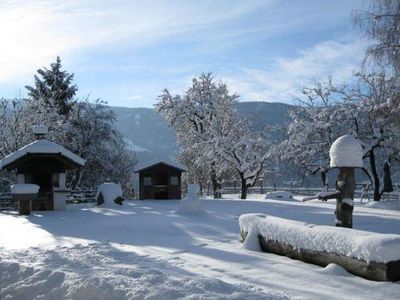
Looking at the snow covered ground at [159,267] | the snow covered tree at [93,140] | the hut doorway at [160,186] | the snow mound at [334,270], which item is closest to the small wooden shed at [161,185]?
the hut doorway at [160,186]

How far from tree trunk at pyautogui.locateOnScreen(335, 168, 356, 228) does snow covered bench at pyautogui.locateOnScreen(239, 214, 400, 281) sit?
54.4 inches

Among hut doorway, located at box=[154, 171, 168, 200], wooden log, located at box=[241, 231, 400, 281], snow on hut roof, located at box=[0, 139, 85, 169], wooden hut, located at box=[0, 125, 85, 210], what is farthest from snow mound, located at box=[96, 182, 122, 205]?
wooden log, located at box=[241, 231, 400, 281]

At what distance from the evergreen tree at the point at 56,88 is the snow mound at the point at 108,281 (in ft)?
117

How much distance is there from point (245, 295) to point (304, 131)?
92.6 ft

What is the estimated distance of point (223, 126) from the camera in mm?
41375

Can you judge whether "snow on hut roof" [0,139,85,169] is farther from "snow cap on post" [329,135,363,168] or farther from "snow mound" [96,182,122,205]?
"snow cap on post" [329,135,363,168]

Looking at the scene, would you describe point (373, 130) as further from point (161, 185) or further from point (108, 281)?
point (108, 281)

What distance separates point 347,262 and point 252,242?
3227 millimetres

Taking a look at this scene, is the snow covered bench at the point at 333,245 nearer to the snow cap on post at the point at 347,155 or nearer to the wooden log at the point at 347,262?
the wooden log at the point at 347,262

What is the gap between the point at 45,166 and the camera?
24.3 m

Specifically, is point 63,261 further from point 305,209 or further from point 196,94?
point 196,94

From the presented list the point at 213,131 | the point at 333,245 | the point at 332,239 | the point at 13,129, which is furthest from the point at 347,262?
the point at 13,129

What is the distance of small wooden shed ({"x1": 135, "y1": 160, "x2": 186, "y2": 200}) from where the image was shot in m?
29.9

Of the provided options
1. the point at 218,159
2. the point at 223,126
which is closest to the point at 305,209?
the point at 218,159
